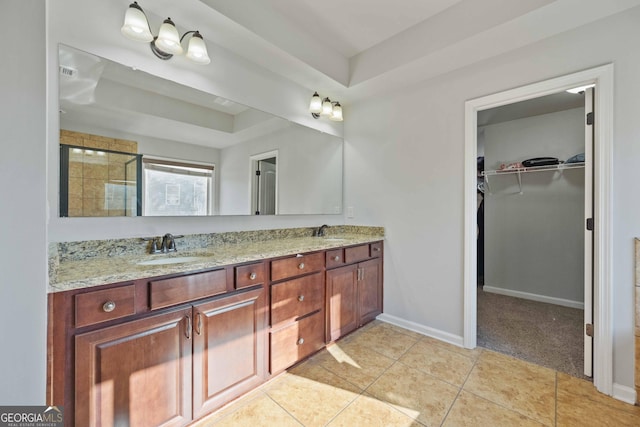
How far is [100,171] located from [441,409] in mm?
2406

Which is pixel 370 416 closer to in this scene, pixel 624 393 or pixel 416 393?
pixel 416 393

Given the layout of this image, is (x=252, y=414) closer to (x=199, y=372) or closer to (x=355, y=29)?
(x=199, y=372)

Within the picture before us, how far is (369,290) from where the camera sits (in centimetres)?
251

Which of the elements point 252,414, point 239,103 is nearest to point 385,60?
point 239,103

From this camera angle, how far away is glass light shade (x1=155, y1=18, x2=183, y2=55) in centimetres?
153

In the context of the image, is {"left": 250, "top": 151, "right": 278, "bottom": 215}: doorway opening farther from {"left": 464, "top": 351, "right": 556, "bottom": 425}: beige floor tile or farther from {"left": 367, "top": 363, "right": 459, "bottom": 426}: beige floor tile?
{"left": 464, "top": 351, "right": 556, "bottom": 425}: beige floor tile

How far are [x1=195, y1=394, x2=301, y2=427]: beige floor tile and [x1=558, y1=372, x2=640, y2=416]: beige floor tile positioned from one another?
1.70 meters

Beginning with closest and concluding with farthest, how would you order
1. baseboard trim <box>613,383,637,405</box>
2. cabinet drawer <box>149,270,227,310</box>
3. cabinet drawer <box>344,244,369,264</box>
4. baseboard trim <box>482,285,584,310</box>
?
1. cabinet drawer <box>149,270,227,310</box>
2. baseboard trim <box>613,383,637,405</box>
3. cabinet drawer <box>344,244,369,264</box>
4. baseboard trim <box>482,285,584,310</box>

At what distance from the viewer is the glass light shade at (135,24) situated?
1439mm

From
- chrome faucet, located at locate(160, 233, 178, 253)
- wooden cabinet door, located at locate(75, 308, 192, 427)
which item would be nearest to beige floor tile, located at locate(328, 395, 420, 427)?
wooden cabinet door, located at locate(75, 308, 192, 427)

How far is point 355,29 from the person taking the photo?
7.05 ft

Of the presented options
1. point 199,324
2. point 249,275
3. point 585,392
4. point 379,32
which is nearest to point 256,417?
point 199,324

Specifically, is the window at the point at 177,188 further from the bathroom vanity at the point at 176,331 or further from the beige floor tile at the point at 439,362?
the beige floor tile at the point at 439,362

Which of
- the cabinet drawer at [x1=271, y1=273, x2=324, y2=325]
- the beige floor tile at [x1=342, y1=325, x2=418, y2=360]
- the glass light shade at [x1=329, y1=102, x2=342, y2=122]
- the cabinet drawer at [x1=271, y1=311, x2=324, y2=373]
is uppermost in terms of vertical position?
the glass light shade at [x1=329, y1=102, x2=342, y2=122]
